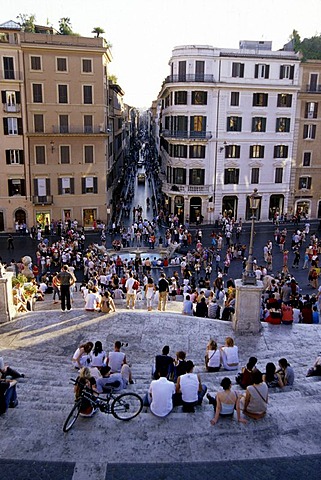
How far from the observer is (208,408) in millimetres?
9266

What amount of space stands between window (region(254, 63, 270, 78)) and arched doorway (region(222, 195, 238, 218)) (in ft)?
37.2

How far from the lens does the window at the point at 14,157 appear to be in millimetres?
40250

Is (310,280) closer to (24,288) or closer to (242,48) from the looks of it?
(24,288)

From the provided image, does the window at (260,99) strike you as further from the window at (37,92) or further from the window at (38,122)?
the window at (38,122)

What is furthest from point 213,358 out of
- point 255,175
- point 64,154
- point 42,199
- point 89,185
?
point 255,175

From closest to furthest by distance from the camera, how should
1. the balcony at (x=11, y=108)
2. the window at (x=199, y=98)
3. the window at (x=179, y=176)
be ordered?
the balcony at (x=11, y=108), the window at (x=199, y=98), the window at (x=179, y=176)

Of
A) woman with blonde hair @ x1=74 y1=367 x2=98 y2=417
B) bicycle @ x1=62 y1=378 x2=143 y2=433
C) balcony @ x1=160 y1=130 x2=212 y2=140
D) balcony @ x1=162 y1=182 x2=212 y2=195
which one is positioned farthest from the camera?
balcony @ x1=162 y1=182 x2=212 y2=195

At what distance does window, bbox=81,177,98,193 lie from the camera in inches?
1674

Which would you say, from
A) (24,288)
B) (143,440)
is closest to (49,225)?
(24,288)

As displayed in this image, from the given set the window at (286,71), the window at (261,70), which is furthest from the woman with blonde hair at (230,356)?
the window at (286,71)

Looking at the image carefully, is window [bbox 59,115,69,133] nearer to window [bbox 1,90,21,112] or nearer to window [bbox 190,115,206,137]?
window [bbox 1,90,21,112]

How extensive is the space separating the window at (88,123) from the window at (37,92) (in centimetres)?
406

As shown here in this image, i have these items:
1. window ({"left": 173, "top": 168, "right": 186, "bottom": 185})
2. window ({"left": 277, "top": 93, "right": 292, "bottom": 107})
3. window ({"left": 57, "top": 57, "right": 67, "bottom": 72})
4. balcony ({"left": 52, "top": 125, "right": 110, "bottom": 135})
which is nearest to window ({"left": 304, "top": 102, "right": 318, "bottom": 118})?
window ({"left": 277, "top": 93, "right": 292, "bottom": 107})

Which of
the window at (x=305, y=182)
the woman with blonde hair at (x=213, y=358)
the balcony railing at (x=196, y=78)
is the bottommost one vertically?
the woman with blonde hair at (x=213, y=358)
